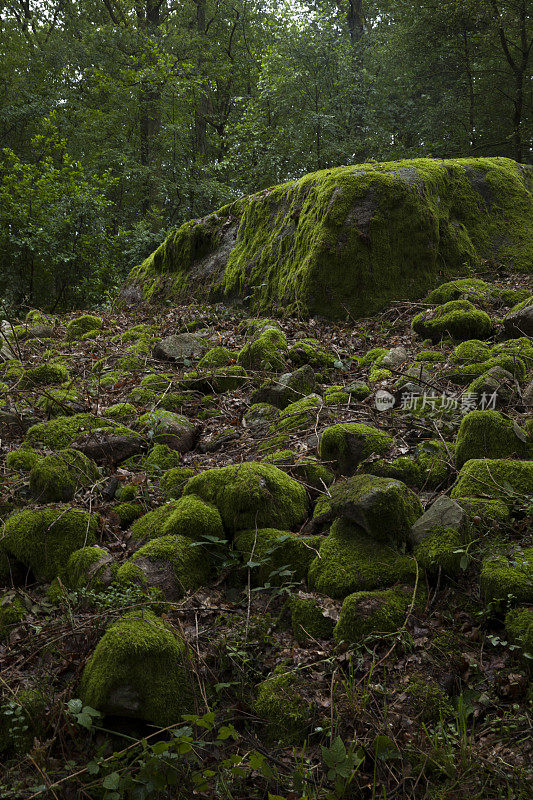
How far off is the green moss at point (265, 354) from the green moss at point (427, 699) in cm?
428

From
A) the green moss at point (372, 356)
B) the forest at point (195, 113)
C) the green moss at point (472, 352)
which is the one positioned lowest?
the green moss at point (372, 356)

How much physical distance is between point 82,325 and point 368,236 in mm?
5044

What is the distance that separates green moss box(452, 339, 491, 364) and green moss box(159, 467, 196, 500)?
3141mm

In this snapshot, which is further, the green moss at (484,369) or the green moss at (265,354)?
the green moss at (265,354)

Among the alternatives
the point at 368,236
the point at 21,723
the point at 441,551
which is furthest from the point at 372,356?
the point at 21,723

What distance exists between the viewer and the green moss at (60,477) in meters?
4.01

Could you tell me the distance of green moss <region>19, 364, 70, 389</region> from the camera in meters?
6.29

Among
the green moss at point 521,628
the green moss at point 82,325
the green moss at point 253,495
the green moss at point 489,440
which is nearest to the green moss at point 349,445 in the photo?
the green moss at point 253,495

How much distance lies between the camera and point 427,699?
232 centimetres

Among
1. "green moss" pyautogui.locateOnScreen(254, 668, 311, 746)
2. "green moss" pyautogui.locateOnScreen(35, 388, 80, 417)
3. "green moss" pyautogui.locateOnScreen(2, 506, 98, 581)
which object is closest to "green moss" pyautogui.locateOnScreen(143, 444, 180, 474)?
"green moss" pyautogui.locateOnScreen(2, 506, 98, 581)

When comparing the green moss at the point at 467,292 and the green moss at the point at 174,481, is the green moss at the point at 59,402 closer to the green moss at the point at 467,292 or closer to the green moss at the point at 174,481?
the green moss at the point at 174,481

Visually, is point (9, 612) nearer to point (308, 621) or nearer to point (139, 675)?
point (139, 675)

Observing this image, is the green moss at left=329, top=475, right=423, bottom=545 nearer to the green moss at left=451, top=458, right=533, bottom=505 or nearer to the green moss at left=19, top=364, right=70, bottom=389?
the green moss at left=451, top=458, right=533, bottom=505

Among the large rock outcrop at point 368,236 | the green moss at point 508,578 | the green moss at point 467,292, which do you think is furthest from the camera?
the large rock outcrop at point 368,236
